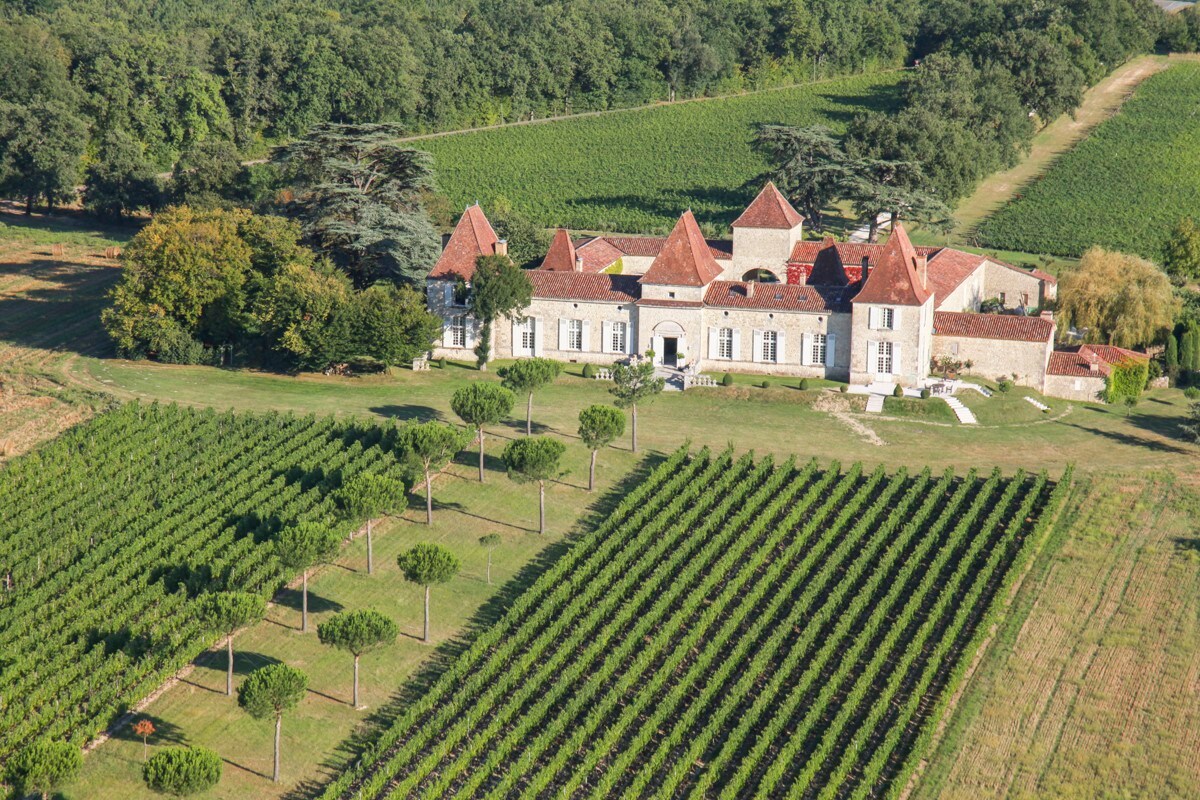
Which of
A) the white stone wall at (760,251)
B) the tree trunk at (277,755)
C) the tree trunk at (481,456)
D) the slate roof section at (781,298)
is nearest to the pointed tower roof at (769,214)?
the white stone wall at (760,251)

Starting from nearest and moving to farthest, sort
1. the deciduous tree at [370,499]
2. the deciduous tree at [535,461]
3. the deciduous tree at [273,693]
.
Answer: the deciduous tree at [273,693], the deciduous tree at [370,499], the deciduous tree at [535,461]

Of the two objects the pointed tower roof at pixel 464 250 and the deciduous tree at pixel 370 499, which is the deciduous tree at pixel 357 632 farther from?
the pointed tower roof at pixel 464 250

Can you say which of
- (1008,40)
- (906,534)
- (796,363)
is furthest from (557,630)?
(1008,40)

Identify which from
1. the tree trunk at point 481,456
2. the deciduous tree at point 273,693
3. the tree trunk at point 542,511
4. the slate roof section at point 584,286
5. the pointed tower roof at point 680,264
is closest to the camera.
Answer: the deciduous tree at point 273,693

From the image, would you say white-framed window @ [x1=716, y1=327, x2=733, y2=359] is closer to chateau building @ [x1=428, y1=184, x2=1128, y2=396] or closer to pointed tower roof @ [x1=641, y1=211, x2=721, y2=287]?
chateau building @ [x1=428, y1=184, x2=1128, y2=396]

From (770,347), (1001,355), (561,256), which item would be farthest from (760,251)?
(1001,355)
